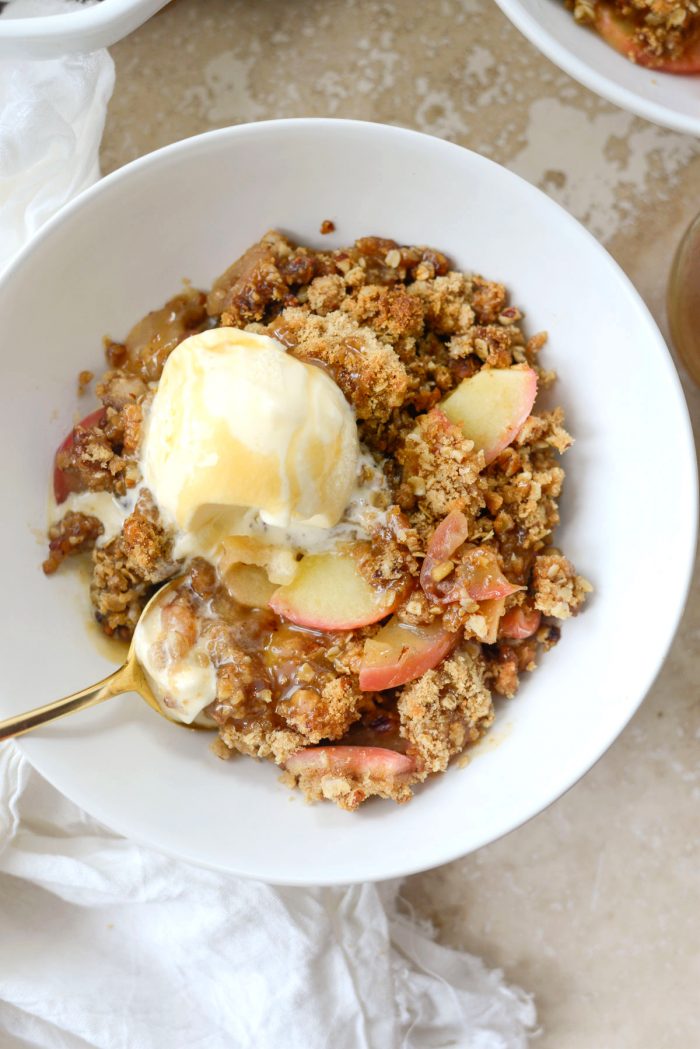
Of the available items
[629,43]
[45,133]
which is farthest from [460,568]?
[45,133]

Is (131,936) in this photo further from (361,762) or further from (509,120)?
(509,120)

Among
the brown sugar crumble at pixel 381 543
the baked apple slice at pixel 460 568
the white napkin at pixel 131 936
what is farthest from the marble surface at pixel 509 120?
the baked apple slice at pixel 460 568

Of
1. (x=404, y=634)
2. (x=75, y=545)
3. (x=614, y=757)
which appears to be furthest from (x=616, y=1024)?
(x=75, y=545)

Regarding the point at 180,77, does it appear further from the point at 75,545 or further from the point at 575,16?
the point at 75,545

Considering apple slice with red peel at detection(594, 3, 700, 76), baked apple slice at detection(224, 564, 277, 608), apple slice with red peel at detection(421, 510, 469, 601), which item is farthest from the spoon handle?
apple slice with red peel at detection(594, 3, 700, 76)

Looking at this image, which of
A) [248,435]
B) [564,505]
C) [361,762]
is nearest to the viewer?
[248,435]

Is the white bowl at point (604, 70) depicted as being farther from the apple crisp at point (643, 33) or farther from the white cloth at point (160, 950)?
the white cloth at point (160, 950)

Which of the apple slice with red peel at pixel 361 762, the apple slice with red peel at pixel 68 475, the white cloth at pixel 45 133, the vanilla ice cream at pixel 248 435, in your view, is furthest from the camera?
the white cloth at pixel 45 133
